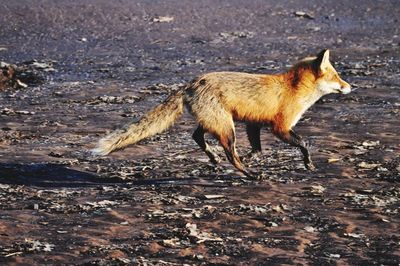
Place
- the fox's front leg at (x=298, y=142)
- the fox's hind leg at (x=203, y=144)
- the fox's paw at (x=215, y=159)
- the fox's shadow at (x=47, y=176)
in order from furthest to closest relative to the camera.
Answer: the fox's paw at (x=215, y=159)
the fox's hind leg at (x=203, y=144)
the fox's front leg at (x=298, y=142)
the fox's shadow at (x=47, y=176)

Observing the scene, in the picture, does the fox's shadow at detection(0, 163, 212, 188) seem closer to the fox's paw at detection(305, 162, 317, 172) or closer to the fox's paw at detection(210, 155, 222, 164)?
the fox's paw at detection(210, 155, 222, 164)

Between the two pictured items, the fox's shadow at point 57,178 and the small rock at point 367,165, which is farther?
the small rock at point 367,165

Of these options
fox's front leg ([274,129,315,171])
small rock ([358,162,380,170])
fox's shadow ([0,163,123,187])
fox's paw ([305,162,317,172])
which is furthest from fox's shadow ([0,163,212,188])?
small rock ([358,162,380,170])

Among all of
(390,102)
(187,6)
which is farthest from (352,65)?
(187,6)

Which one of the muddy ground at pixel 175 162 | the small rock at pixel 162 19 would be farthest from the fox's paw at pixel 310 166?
Answer: the small rock at pixel 162 19

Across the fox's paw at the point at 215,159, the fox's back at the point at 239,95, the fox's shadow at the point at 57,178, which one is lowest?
the fox's shadow at the point at 57,178

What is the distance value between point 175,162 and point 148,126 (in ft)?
2.93

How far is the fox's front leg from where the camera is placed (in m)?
8.91

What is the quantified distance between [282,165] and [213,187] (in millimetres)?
1176

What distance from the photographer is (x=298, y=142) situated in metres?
8.91

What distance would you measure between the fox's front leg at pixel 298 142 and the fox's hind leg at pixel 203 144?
757 mm

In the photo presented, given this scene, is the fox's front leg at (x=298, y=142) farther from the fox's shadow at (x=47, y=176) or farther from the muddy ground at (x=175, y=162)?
the fox's shadow at (x=47, y=176)

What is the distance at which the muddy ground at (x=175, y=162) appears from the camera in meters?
6.78

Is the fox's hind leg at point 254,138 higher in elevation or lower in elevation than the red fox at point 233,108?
lower
